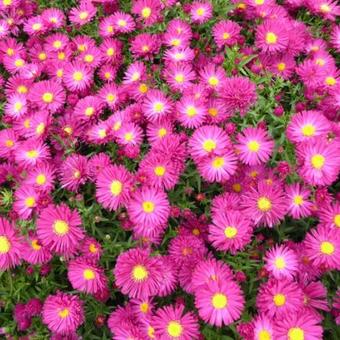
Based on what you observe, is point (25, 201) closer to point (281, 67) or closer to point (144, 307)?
point (144, 307)

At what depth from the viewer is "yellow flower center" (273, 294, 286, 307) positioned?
1996mm

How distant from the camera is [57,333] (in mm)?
2242

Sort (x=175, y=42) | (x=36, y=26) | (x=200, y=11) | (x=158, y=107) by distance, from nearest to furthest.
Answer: (x=158, y=107) < (x=175, y=42) < (x=200, y=11) < (x=36, y=26)

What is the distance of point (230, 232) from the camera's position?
86.3 inches

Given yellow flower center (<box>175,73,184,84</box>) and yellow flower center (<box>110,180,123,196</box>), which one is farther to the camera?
yellow flower center (<box>175,73,184,84</box>)

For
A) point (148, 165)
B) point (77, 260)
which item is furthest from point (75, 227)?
point (148, 165)

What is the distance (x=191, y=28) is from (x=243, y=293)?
1.95 meters

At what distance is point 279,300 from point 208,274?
0.34 meters

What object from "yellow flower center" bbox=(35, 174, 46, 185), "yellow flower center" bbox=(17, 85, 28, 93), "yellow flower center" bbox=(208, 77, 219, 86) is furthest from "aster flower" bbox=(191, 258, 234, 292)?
"yellow flower center" bbox=(17, 85, 28, 93)

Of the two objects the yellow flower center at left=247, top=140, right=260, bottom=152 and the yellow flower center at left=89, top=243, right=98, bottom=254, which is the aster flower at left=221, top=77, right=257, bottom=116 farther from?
the yellow flower center at left=89, top=243, right=98, bottom=254

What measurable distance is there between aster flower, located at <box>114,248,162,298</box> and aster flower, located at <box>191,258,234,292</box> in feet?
0.61

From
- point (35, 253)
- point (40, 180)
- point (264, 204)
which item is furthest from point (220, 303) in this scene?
point (40, 180)

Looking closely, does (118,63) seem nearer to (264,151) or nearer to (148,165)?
(148,165)

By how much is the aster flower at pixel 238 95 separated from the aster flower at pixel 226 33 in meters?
0.56
